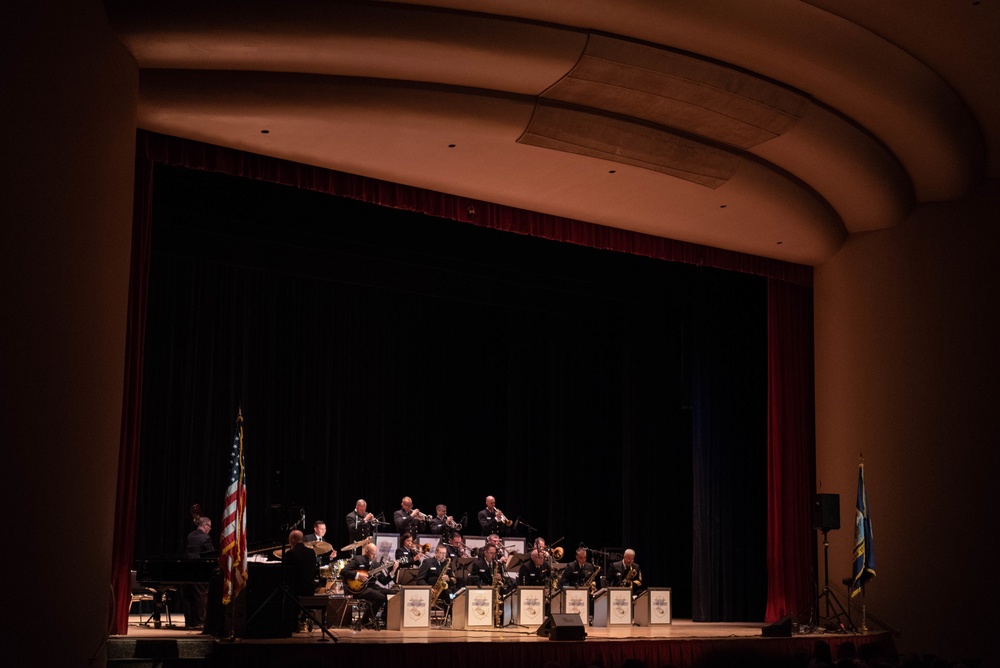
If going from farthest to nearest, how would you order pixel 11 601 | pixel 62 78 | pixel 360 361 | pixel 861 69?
pixel 360 361 → pixel 861 69 → pixel 62 78 → pixel 11 601

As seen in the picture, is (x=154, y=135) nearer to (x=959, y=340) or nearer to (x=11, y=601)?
(x=11, y=601)

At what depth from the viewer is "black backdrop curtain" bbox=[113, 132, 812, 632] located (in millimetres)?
12438

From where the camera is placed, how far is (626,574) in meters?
12.3

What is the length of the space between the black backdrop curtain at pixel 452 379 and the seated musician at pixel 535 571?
287cm

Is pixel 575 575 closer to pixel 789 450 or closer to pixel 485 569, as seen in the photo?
pixel 485 569

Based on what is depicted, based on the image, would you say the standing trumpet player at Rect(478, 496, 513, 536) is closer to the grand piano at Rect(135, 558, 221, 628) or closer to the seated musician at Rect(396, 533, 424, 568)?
the seated musician at Rect(396, 533, 424, 568)

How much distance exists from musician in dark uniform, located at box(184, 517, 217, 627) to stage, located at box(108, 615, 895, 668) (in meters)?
0.30

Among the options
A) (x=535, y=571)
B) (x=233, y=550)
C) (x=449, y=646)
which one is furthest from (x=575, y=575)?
(x=233, y=550)

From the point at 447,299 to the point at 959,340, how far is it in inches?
274

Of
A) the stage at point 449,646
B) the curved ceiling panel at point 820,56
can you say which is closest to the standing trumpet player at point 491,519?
the stage at point 449,646

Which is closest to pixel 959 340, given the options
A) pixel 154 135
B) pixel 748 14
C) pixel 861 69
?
pixel 861 69

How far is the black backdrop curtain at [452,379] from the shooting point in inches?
490

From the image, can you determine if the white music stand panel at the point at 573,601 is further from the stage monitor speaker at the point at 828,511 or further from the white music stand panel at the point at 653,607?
the stage monitor speaker at the point at 828,511

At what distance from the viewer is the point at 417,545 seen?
37.5 ft
